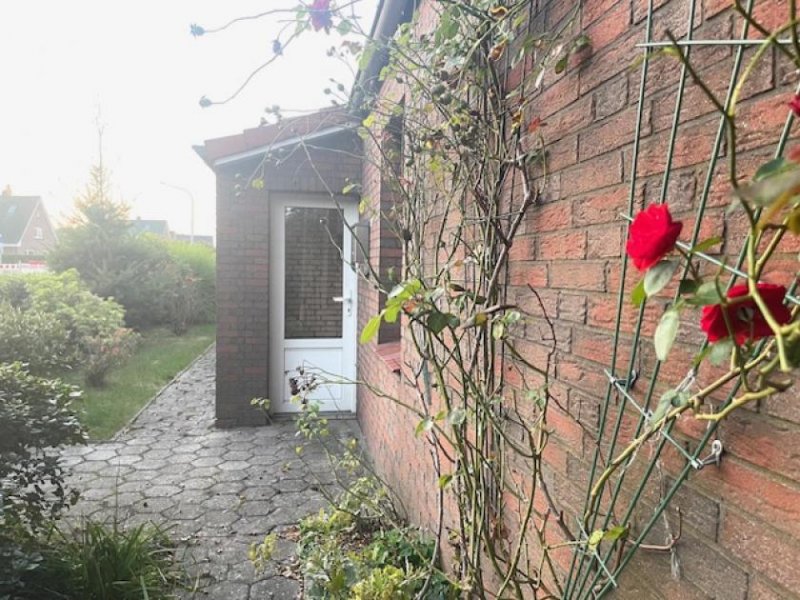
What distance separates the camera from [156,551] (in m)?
2.94

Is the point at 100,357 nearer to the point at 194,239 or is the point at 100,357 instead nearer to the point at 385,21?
the point at 385,21

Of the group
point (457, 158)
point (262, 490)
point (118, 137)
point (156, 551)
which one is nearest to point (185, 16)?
point (457, 158)

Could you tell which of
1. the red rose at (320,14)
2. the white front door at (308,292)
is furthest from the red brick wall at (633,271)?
the white front door at (308,292)

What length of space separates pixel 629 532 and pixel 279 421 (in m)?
4.96

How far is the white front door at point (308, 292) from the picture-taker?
5508mm

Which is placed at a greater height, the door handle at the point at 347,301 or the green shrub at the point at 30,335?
the door handle at the point at 347,301

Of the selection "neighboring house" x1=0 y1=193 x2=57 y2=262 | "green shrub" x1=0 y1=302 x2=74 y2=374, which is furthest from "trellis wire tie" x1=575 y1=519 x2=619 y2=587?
"neighboring house" x1=0 y1=193 x2=57 y2=262

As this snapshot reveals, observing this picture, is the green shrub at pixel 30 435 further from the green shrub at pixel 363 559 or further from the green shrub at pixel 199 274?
the green shrub at pixel 199 274

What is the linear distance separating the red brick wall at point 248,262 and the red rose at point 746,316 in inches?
191

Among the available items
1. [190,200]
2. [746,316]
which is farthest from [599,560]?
[190,200]

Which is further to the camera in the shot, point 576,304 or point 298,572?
point 298,572

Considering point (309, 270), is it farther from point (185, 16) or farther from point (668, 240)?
point (668, 240)

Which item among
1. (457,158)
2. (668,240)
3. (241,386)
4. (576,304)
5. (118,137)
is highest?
(118,137)

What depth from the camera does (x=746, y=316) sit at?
0.61 metres
